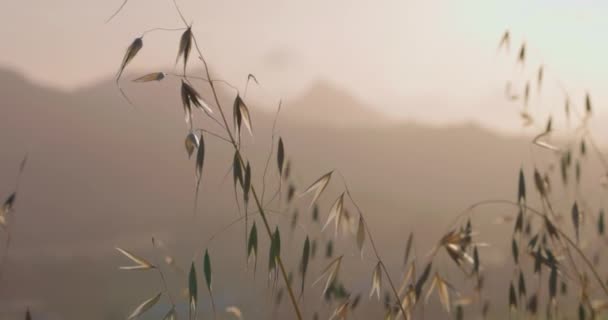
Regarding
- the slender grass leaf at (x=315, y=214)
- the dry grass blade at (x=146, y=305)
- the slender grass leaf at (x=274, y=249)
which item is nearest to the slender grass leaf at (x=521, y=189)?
the slender grass leaf at (x=315, y=214)

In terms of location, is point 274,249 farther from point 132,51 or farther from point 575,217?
point 575,217

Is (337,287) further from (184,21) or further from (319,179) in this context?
(184,21)

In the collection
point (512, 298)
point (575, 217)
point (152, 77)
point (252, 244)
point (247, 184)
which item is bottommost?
point (512, 298)

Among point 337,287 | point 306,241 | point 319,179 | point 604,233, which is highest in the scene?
point 319,179

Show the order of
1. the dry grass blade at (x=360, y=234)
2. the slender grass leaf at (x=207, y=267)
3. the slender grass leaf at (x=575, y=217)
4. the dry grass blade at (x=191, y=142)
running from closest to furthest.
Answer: the dry grass blade at (x=191, y=142) → the slender grass leaf at (x=207, y=267) → the dry grass blade at (x=360, y=234) → the slender grass leaf at (x=575, y=217)

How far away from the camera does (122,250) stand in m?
1.38

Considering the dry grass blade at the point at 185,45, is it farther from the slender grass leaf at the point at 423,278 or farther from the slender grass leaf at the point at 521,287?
the slender grass leaf at the point at 521,287

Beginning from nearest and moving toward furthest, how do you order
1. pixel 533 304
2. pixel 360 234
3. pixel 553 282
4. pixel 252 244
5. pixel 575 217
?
1. pixel 252 244
2. pixel 360 234
3. pixel 553 282
4. pixel 575 217
5. pixel 533 304

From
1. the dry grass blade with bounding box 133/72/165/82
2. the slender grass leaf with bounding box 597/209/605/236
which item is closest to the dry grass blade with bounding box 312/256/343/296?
the dry grass blade with bounding box 133/72/165/82

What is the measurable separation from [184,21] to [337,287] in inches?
44.1

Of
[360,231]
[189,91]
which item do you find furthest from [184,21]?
[360,231]

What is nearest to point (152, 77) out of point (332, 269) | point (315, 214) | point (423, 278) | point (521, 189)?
point (332, 269)

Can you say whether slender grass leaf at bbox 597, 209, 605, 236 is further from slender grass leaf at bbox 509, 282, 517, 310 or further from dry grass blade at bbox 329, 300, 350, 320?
dry grass blade at bbox 329, 300, 350, 320

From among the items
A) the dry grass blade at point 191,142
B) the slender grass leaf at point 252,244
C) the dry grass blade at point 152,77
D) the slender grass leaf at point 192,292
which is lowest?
the slender grass leaf at point 192,292
